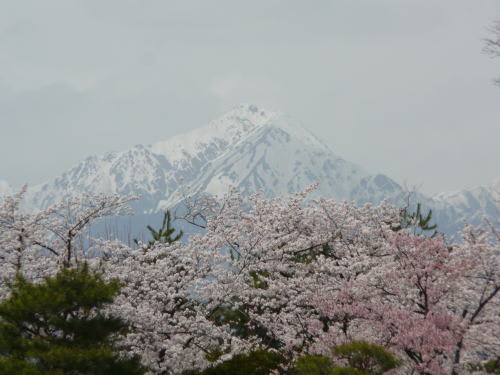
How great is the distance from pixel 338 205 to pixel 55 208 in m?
9.92

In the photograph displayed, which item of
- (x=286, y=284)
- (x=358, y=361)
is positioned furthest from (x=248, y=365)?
(x=286, y=284)

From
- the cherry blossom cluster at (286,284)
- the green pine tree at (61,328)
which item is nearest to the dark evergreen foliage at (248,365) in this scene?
the cherry blossom cluster at (286,284)

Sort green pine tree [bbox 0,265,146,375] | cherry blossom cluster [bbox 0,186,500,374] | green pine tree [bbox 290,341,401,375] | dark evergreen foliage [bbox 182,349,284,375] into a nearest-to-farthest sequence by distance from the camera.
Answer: green pine tree [bbox 0,265,146,375] < green pine tree [bbox 290,341,401,375] < cherry blossom cluster [bbox 0,186,500,374] < dark evergreen foliage [bbox 182,349,284,375]

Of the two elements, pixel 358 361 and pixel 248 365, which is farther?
pixel 248 365

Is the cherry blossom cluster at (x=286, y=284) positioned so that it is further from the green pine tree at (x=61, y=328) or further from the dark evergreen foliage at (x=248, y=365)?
the green pine tree at (x=61, y=328)

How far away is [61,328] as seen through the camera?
39.5ft

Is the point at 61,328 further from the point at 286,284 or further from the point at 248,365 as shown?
the point at 286,284

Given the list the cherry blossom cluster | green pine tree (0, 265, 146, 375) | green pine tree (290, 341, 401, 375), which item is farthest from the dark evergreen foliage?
green pine tree (0, 265, 146, 375)

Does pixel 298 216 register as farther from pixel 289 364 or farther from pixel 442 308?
pixel 442 308

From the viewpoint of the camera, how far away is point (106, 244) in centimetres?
1589

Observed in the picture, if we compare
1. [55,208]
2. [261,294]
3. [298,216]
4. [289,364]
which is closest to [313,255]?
[298,216]

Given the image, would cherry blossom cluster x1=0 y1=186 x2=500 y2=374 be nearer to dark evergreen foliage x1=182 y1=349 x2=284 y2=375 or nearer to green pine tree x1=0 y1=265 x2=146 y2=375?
dark evergreen foliage x1=182 y1=349 x2=284 y2=375

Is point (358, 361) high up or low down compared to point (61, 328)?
down

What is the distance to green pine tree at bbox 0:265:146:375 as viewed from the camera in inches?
446
